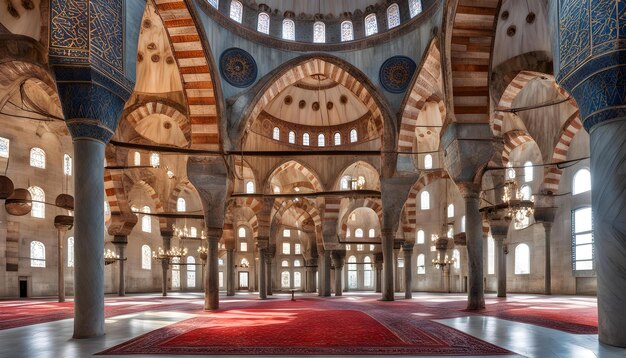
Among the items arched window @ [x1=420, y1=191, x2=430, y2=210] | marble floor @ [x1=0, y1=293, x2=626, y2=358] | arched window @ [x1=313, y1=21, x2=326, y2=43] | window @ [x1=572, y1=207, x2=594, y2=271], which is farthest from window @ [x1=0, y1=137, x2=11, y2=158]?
window @ [x1=572, y1=207, x2=594, y2=271]

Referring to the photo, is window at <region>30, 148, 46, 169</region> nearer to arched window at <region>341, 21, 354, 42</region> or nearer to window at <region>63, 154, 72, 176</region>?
window at <region>63, 154, 72, 176</region>

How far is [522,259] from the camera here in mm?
26016

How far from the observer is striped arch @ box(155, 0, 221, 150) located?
13.1m

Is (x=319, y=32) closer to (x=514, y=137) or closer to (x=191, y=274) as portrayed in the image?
(x=514, y=137)

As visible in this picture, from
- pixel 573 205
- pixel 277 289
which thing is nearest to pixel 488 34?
pixel 573 205

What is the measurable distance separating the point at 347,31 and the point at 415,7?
2.56 metres

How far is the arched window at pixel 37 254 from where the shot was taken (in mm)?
22562

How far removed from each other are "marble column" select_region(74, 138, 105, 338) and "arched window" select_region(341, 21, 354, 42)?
11.9 m

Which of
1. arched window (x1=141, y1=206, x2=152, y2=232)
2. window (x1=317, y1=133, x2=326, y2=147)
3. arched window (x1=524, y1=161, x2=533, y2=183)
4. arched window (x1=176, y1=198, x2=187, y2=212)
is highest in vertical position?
window (x1=317, y1=133, x2=326, y2=147)

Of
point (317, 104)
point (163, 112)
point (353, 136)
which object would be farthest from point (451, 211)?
point (163, 112)

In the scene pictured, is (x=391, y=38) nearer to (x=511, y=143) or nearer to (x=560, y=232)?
(x=511, y=143)

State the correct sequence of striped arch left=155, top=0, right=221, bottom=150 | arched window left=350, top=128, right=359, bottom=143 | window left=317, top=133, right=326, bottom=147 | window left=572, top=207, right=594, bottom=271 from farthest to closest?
window left=317, top=133, right=326, bottom=147 < arched window left=350, top=128, right=359, bottom=143 < window left=572, top=207, right=594, bottom=271 < striped arch left=155, top=0, right=221, bottom=150

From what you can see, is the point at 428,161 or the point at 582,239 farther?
the point at 428,161

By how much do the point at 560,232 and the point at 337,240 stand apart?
964cm
